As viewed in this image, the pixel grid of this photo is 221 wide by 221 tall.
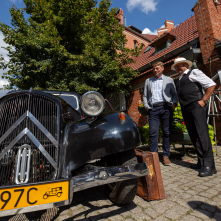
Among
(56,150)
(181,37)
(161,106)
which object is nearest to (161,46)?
(181,37)

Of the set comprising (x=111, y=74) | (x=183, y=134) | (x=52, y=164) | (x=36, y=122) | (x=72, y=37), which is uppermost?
(x=72, y=37)

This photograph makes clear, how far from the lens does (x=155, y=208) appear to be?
180 cm

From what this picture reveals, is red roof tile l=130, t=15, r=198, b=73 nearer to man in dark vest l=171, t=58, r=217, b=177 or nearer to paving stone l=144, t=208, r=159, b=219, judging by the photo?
man in dark vest l=171, t=58, r=217, b=177

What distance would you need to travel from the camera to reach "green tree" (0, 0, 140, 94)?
26.1 feet

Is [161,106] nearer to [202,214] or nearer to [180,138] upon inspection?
[180,138]

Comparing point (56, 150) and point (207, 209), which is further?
point (207, 209)

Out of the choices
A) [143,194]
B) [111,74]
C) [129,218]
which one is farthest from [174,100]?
[111,74]

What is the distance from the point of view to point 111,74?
9047 mm

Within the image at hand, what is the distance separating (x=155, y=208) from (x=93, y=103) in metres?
1.33

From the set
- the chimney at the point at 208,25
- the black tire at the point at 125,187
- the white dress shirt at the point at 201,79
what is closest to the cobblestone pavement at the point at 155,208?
the black tire at the point at 125,187

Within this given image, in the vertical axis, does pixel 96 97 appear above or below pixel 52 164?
above

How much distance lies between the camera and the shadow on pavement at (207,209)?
1.56m

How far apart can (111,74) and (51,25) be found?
3.73 meters

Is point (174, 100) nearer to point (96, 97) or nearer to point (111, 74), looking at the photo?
point (96, 97)
